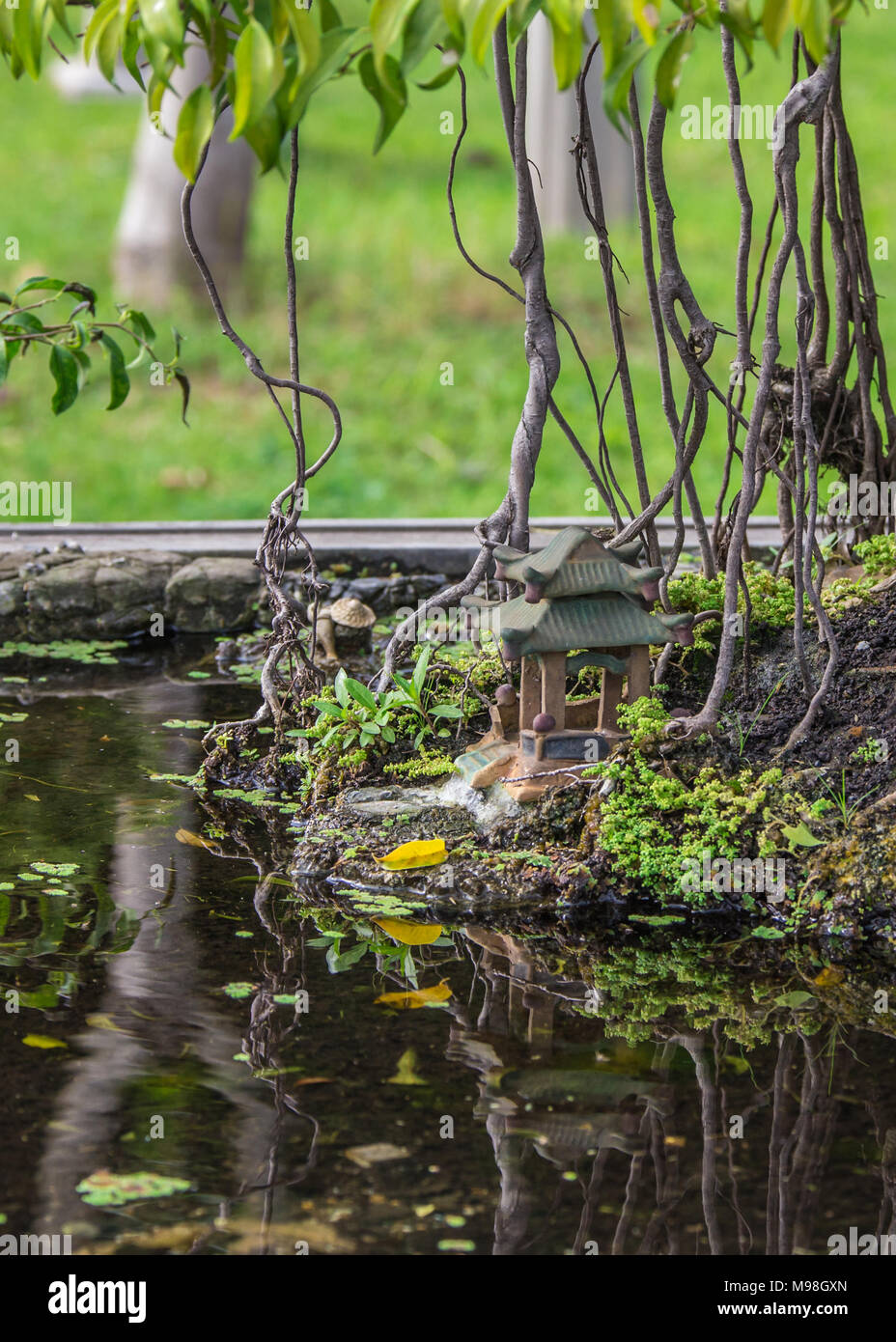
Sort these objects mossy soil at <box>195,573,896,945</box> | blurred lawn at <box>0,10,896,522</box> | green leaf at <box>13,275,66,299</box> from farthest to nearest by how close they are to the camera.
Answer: blurred lawn at <box>0,10,896,522</box> → green leaf at <box>13,275,66,299</box> → mossy soil at <box>195,573,896,945</box>

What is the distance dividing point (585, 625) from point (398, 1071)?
1.37m

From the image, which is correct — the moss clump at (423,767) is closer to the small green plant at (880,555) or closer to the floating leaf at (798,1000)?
the floating leaf at (798,1000)

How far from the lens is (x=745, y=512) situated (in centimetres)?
378

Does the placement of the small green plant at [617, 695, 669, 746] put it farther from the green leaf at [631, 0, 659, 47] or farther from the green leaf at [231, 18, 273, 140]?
the green leaf at [231, 18, 273, 140]

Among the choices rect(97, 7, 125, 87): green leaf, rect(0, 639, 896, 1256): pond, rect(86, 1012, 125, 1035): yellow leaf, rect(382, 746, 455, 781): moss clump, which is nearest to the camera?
rect(97, 7, 125, 87): green leaf

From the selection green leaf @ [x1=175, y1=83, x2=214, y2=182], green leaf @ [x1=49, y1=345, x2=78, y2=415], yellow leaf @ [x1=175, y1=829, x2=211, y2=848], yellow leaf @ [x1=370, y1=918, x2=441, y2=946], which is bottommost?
yellow leaf @ [x1=370, y1=918, x2=441, y2=946]

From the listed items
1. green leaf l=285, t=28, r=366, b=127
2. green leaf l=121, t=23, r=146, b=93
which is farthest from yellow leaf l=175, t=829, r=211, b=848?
green leaf l=285, t=28, r=366, b=127

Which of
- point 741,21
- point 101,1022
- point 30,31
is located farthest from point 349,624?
point 741,21

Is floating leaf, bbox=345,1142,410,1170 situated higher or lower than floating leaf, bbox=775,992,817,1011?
lower

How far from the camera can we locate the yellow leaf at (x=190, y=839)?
4003 mm

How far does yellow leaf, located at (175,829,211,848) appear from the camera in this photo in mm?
4003

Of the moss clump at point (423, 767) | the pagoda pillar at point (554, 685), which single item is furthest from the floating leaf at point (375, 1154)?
the moss clump at point (423, 767)

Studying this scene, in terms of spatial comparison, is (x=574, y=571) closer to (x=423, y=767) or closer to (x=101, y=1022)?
(x=423, y=767)
